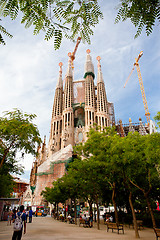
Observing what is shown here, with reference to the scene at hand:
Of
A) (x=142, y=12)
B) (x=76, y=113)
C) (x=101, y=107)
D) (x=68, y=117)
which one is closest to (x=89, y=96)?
(x=101, y=107)

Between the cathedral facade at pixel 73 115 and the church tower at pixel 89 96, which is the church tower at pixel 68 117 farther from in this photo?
the church tower at pixel 89 96

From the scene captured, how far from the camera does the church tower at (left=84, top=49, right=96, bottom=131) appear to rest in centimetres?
6762

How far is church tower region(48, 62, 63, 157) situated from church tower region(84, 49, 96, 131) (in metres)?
11.4

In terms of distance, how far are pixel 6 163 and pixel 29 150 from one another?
345 centimetres

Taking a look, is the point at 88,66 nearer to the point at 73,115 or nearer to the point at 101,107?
the point at 101,107

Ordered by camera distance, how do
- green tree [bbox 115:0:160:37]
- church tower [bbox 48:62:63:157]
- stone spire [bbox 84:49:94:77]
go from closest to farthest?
green tree [bbox 115:0:160:37]
church tower [bbox 48:62:63:157]
stone spire [bbox 84:49:94:77]

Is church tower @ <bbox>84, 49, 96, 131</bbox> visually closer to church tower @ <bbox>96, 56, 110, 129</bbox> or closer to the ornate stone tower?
the ornate stone tower

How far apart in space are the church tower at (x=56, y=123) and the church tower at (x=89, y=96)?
11428mm

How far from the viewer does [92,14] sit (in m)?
2.23

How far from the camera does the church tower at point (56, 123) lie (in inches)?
2566

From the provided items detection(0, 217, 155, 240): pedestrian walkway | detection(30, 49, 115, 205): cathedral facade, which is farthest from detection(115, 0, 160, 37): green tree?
detection(30, 49, 115, 205): cathedral facade

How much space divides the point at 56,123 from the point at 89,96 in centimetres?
1736

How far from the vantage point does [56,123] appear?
7094 cm

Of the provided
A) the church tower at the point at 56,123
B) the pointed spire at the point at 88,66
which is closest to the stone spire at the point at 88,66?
the pointed spire at the point at 88,66
